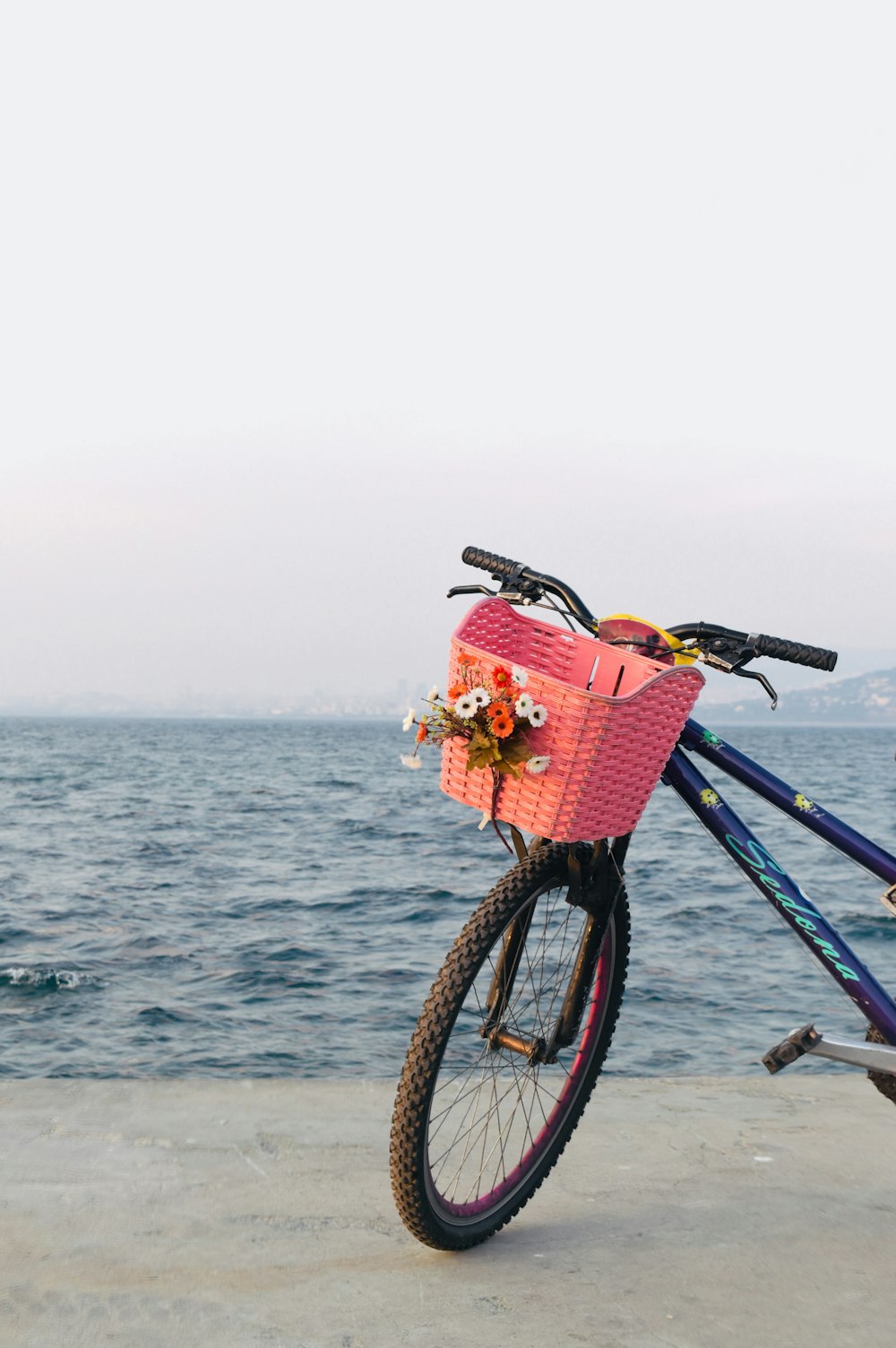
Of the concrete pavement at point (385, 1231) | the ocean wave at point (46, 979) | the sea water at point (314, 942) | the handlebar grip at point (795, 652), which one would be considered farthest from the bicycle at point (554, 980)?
the ocean wave at point (46, 979)

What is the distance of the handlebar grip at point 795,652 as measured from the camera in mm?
2898

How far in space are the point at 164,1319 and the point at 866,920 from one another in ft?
31.9

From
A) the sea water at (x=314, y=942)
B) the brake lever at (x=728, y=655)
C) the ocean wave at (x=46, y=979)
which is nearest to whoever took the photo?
the brake lever at (x=728, y=655)

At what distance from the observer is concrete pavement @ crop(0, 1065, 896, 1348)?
271cm

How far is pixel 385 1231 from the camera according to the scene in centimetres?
317

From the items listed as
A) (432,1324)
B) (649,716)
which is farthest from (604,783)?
(432,1324)

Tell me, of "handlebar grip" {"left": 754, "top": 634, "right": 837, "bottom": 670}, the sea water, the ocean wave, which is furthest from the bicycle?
the ocean wave

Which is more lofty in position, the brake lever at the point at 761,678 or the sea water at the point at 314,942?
the brake lever at the point at 761,678

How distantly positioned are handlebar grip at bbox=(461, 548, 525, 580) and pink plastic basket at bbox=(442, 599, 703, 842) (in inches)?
14.2

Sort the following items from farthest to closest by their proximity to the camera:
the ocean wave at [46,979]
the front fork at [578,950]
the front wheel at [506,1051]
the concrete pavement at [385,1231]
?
the ocean wave at [46,979], the front fork at [578,950], the front wheel at [506,1051], the concrete pavement at [385,1231]

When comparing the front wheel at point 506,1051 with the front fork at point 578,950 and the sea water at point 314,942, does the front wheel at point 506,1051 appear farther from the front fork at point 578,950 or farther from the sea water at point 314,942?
the sea water at point 314,942

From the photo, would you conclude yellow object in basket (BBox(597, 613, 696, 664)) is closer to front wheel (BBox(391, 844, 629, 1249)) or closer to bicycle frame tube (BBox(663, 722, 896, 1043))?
bicycle frame tube (BBox(663, 722, 896, 1043))

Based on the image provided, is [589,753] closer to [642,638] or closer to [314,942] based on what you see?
[642,638]

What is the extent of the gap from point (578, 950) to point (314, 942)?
7109mm
